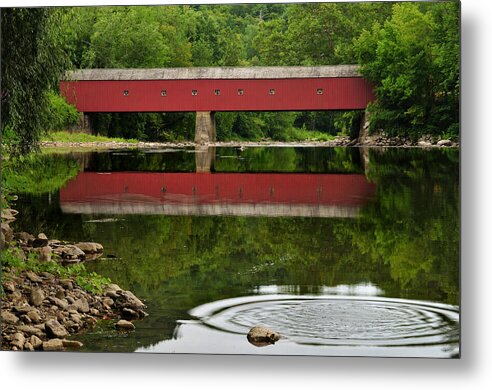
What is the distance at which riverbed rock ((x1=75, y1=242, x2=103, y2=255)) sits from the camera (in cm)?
806

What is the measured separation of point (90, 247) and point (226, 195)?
1.35m

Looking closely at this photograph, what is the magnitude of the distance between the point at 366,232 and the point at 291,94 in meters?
1.35

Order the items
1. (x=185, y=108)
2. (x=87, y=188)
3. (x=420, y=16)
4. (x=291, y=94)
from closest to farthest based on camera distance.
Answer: (x=420, y=16) < (x=291, y=94) < (x=185, y=108) < (x=87, y=188)

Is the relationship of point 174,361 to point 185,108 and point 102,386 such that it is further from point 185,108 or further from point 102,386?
point 185,108

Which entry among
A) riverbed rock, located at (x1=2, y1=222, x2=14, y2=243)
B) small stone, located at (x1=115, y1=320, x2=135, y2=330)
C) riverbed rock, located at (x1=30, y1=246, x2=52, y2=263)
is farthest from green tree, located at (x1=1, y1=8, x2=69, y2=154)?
small stone, located at (x1=115, y1=320, x2=135, y2=330)

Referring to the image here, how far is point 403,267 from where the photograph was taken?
7516mm

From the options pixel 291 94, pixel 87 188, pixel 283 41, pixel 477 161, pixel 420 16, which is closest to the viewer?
pixel 477 161

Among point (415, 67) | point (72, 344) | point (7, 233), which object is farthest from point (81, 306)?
point (415, 67)

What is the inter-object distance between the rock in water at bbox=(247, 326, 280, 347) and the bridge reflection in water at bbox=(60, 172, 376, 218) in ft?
5.86

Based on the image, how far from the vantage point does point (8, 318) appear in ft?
23.2

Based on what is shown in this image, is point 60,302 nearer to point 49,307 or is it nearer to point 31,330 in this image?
point 49,307

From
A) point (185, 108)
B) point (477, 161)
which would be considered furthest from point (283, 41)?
point (477, 161)

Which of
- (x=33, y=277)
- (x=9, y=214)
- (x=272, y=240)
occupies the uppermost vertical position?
(x=9, y=214)

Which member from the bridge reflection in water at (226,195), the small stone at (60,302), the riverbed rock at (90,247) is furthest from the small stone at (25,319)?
the bridge reflection in water at (226,195)
